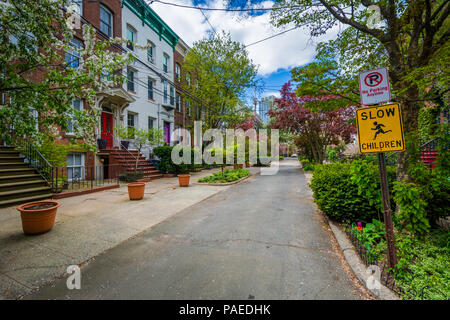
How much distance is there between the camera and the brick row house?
11.1 m

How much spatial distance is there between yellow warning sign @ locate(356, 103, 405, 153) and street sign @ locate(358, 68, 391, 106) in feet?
0.49

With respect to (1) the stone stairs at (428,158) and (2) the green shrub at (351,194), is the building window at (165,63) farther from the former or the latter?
(1) the stone stairs at (428,158)

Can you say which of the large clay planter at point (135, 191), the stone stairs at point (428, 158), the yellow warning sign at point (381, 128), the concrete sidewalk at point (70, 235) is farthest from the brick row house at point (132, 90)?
the stone stairs at point (428, 158)

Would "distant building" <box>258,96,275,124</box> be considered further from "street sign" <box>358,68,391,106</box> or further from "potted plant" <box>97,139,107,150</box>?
"street sign" <box>358,68,391,106</box>

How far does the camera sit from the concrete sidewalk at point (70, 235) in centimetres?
280

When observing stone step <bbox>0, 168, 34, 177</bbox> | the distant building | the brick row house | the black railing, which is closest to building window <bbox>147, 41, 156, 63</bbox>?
the brick row house

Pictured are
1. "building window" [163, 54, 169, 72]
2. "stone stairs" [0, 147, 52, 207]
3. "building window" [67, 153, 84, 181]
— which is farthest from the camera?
"building window" [163, 54, 169, 72]

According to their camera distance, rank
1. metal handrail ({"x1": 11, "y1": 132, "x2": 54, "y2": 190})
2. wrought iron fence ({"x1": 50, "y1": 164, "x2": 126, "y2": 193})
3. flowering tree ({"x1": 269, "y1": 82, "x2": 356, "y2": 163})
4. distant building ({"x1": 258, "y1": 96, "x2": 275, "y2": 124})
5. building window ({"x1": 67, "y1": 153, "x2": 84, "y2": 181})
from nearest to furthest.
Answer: metal handrail ({"x1": 11, "y1": 132, "x2": 54, "y2": 190}), wrought iron fence ({"x1": 50, "y1": 164, "x2": 126, "y2": 193}), building window ({"x1": 67, "y1": 153, "x2": 84, "y2": 181}), flowering tree ({"x1": 269, "y1": 82, "x2": 356, "y2": 163}), distant building ({"x1": 258, "y1": 96, "x2": 275, "y2": 124})

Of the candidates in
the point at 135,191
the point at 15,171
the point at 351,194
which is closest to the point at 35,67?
the point at 135,191

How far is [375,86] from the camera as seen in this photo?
9.04 ft

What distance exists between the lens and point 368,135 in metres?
2.75
